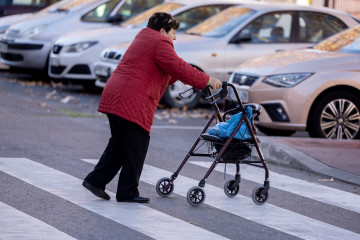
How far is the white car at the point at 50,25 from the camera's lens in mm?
18125

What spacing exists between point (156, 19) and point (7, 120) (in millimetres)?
5372

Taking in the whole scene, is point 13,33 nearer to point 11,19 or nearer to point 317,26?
A: point 11,19

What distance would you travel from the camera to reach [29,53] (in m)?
18.2

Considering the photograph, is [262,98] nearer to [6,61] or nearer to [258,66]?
[258,66]

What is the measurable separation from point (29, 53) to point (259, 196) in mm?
11425

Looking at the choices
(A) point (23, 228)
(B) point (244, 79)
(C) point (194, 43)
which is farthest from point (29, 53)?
(A) point (23, 228)

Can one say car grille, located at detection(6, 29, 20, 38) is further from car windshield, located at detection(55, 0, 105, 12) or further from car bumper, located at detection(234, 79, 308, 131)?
car bumper, located at detection(234, 79, 308, 131)

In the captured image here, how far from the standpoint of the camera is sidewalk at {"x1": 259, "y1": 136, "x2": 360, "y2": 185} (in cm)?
933

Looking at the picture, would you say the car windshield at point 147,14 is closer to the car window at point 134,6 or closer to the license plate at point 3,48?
the car window at point 134,6

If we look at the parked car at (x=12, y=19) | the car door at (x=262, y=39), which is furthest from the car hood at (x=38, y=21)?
the car door at (x=262, y=39)

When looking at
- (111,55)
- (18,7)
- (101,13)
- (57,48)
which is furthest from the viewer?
(18,7)

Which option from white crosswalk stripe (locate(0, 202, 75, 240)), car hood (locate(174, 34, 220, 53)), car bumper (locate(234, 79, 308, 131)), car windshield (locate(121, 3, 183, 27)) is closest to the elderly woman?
white crosswalk stripe (locate(0, 202, 75, 240))

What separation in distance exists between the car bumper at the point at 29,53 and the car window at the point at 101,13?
1130 mm

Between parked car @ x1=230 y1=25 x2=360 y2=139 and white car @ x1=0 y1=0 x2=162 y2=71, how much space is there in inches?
277
